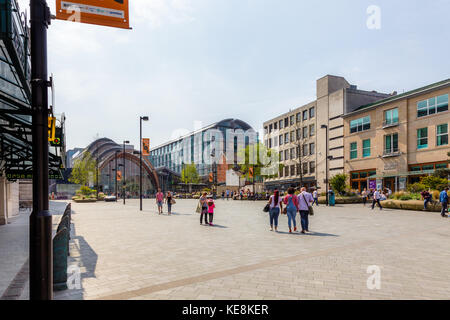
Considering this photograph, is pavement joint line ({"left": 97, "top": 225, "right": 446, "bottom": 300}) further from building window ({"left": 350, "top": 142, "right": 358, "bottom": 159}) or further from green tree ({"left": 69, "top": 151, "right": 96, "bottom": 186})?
green tree ({"left": 69, "top": 151, "right": 96, "bottom": 186})

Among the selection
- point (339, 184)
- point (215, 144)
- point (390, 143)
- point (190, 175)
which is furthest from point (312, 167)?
point (215, 144)

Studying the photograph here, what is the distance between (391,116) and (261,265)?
123 feet

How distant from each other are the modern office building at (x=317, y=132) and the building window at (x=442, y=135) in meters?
13.3

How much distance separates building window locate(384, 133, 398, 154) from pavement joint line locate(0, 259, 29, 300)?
39.2 m

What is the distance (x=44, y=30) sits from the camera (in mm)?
3521

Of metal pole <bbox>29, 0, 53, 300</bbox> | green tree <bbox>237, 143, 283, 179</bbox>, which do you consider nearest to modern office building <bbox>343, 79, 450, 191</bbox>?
green tree <bbox>237, 143, 283, 179</bbox>

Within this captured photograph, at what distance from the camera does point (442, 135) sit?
32.5m

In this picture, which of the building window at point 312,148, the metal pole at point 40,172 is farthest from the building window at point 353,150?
the metal pole at point 40,172

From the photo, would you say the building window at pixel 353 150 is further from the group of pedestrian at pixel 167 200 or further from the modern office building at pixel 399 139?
the group of pedestrian at pixel 167 200

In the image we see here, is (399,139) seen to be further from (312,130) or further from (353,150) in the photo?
(312,130)

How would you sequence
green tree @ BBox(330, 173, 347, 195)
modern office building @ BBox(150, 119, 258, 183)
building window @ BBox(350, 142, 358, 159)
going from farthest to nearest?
modern office building @ BBox(150, 119, 258, 183), building window @ BBox(350, 142, 358, 159), green tree @ BBox(330, 173, 347, 195)

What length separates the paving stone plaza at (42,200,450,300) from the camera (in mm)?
5145
